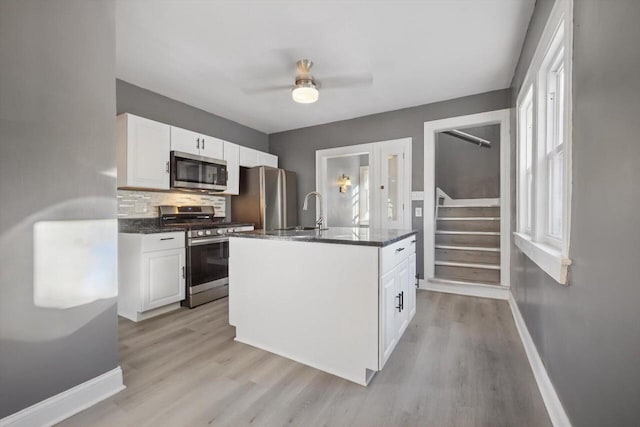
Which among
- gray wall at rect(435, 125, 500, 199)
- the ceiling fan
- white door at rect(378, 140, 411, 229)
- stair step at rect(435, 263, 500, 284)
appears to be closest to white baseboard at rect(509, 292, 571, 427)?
stair step at rect(435, 263, 500, 284)

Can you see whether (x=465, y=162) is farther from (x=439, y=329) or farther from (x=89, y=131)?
(x=89, y=131)

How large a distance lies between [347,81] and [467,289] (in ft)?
9.44

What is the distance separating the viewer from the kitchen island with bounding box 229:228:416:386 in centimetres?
173

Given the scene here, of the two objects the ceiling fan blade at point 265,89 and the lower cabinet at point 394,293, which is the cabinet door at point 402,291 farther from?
the ceiling fan blade at point 265,89

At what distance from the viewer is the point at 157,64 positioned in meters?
2.74

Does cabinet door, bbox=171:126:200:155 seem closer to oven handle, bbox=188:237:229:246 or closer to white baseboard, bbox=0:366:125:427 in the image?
oven handle, bbox=188:237:229:246

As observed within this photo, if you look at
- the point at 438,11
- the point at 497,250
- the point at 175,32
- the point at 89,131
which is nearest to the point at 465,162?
the point at 497,250

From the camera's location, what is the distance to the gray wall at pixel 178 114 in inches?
123

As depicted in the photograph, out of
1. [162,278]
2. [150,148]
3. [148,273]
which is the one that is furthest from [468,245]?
[150,148]

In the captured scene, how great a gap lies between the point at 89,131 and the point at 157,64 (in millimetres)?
1536

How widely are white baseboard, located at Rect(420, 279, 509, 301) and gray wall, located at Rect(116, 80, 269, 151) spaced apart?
3.53 metres

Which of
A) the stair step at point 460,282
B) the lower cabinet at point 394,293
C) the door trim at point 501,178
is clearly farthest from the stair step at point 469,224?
the lower cabinet at point 394,293

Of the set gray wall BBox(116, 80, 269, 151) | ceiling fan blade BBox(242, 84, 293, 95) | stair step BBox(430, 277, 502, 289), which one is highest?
ceiling fan blade BBox(242, 84, 293, 95)

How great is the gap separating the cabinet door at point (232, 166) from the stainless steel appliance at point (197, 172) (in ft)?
0.40
